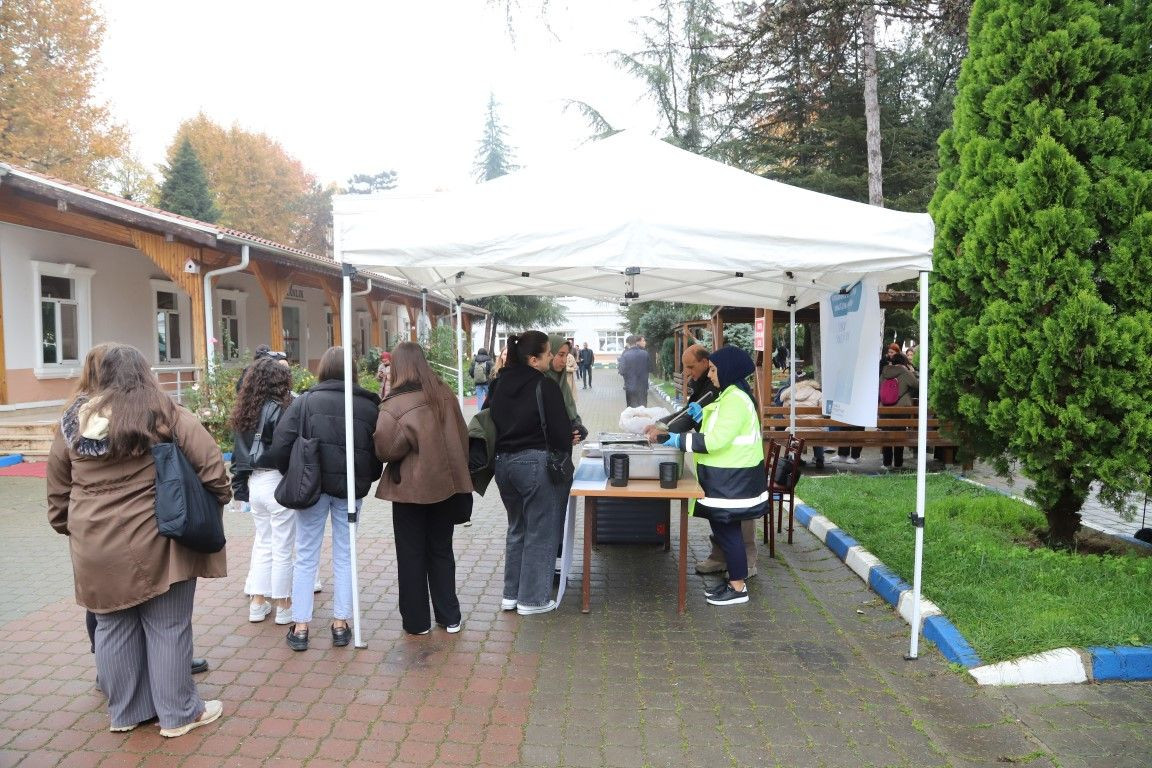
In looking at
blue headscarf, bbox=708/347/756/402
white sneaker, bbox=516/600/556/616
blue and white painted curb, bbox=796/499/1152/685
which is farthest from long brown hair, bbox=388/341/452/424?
blue and white painted curb, bbox=796/499/1152/685

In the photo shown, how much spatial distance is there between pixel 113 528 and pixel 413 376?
165 cm

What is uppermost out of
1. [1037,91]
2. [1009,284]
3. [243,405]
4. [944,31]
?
[944,31]

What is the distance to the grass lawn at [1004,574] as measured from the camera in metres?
3.96

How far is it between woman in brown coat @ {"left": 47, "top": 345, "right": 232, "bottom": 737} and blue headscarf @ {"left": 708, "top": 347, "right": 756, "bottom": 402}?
3.00 metres

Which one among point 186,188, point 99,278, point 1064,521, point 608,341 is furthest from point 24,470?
point 608,341

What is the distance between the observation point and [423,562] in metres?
4.30

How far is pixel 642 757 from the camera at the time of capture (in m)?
3.10

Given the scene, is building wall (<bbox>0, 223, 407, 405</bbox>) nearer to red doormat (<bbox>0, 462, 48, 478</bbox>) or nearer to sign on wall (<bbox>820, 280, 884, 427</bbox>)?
red doormat (<bbox>0, 462, 48, 478</bbox>)

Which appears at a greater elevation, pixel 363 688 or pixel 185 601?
pixel 185 601

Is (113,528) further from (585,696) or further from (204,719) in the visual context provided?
(585,696)

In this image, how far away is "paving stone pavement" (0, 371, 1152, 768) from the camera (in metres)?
3.13

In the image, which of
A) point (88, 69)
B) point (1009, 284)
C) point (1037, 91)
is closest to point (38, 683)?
point (1009, 284)

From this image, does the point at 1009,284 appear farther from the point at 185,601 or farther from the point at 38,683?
the point at 38,683

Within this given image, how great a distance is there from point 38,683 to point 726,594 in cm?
395
